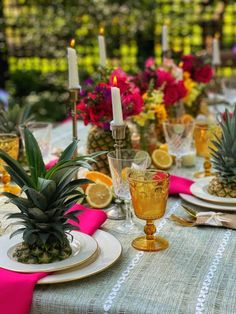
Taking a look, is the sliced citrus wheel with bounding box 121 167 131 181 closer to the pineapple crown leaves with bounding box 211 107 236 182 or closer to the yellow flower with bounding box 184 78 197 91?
the pineapple crown leaves with bounding box 211 107 236 182

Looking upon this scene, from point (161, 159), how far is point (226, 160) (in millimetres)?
493

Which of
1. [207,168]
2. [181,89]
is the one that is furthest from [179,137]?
[181,89]

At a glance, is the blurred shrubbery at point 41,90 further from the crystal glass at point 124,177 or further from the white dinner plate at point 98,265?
the white dinner plate at point 98,265

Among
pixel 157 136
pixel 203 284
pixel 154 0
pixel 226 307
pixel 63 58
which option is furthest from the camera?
pixel 63 58

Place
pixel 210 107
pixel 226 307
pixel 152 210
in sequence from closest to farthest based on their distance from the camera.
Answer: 1. pixel 226 307
2. pixel 152 210
3. pixel 210 107

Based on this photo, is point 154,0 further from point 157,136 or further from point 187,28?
point 157,136

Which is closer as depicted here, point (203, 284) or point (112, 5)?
point (203, 284)

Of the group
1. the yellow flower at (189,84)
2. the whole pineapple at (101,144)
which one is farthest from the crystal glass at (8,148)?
the yellow flower at (189,84)

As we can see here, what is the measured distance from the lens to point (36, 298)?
4.10 ft

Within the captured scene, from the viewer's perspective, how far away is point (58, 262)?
1.33m

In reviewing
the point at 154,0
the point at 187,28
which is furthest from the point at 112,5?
the point at 187,28

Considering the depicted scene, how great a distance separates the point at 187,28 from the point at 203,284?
19.1 feet

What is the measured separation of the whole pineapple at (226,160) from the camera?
1.73 m

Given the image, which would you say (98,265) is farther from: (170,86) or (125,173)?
(170,86)
